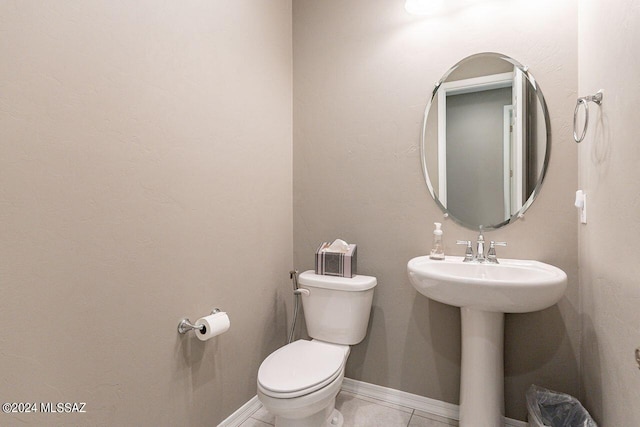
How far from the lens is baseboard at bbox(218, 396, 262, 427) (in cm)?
170

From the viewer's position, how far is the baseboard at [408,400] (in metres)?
1.77

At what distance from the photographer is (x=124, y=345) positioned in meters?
1.22

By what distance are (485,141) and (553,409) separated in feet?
4.14

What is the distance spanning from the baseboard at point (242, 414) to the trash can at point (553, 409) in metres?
1.36

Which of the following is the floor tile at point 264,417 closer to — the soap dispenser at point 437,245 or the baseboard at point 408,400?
the baseboard at point 408,400

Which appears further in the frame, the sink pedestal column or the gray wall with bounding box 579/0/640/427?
the sink pedestal column

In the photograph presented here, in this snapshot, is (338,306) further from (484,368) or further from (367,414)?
(484,368)

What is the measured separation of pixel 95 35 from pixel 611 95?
1727 millimetres

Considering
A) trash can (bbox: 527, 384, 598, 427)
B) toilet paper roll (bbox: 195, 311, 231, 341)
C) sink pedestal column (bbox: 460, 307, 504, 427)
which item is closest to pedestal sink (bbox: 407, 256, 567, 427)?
sink pedestal column (bbox: 460, 307, 504, 427)

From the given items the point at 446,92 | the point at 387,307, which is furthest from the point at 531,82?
the point at 387,307

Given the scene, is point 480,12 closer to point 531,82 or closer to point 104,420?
point 531,82

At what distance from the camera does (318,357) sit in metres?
1.60

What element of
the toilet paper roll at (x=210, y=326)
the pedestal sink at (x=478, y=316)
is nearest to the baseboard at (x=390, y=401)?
the pedestal sink at (x=478, y=316)

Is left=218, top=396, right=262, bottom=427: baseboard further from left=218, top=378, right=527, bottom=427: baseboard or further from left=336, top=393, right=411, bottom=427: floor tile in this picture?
left=336, top=393, right=411, bottom=427: floor tile
